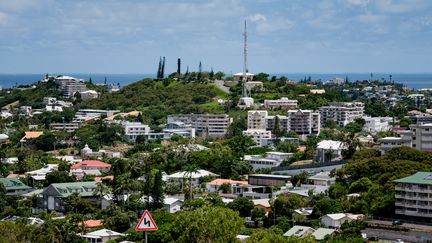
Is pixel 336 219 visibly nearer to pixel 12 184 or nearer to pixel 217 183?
pixel 217 183

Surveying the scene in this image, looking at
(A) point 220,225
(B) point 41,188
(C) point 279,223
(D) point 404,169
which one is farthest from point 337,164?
(A) point 220,225

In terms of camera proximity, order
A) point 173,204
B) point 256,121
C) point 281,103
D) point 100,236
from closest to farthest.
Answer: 1. point 100,236
2. point 173,204
3. point 256,121
4. point 281,103

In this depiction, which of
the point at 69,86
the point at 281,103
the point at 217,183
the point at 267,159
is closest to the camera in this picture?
the point at 217,183

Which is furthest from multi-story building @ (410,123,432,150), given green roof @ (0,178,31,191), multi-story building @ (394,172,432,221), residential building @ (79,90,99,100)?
residential building @ (79,90,99,100)

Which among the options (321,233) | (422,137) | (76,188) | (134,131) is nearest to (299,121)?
(134,131)

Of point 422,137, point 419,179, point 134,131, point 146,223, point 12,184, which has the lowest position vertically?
point 12,184

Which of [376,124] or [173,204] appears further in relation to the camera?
[376,124]
